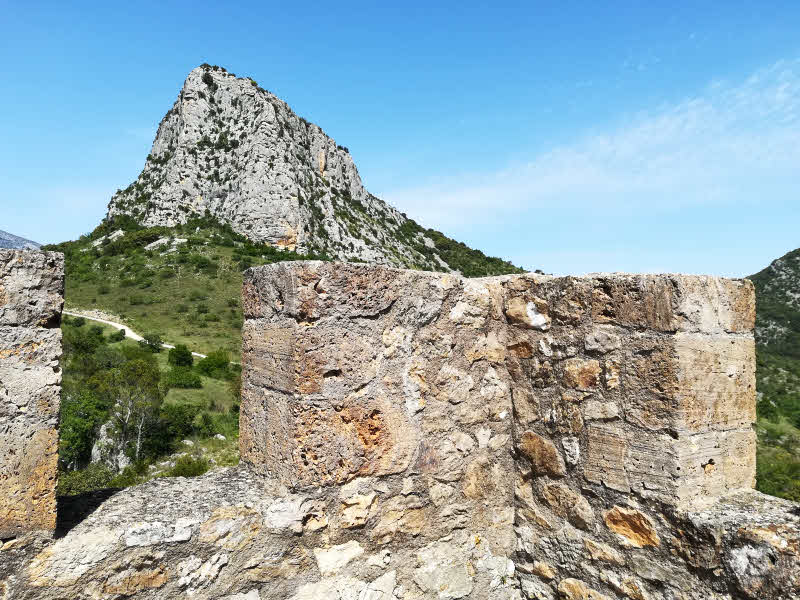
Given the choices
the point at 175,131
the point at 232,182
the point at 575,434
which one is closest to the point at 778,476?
the point at 575,434

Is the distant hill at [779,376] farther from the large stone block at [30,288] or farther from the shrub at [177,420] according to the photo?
the shrub at [177,420]

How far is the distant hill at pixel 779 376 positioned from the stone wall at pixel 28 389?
13951 millimetres

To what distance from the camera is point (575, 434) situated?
2.32 meters

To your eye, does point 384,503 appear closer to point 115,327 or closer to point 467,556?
point 467,556

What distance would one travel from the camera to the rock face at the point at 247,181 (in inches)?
1449

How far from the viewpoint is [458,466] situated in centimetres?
243

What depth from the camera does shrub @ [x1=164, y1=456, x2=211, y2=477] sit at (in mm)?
9680

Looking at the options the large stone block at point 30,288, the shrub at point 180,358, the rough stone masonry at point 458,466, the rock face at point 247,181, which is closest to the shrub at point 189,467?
the shrub at point 180,358

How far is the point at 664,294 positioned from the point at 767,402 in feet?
83.5

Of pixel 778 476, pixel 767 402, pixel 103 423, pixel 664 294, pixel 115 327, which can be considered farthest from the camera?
pixel 767 402

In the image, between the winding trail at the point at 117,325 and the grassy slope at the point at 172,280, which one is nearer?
the winding trail at the point at 117,325

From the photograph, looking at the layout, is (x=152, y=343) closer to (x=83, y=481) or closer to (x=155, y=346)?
(x=155, y=346)

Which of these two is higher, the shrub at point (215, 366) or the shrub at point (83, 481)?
the shrub at point (215, 366)

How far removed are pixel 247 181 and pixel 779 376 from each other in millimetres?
33594
